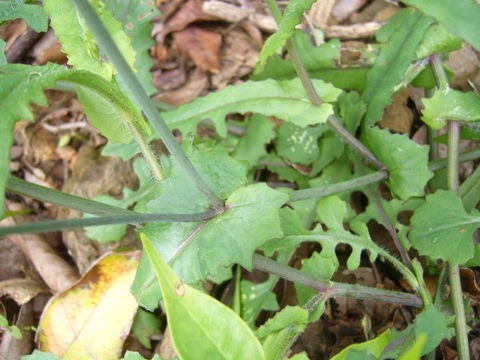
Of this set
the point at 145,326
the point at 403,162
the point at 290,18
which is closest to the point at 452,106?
the point at 403,162

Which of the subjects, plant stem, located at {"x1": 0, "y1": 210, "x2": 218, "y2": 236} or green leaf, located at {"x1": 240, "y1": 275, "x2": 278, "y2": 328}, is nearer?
plant stem, located at {"x1": 0, "y1": 210, "x2": 218, "y2": 236}

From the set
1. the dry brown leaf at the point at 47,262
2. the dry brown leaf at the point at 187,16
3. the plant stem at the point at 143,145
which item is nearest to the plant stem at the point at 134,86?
the plant stem at the point at 143,145

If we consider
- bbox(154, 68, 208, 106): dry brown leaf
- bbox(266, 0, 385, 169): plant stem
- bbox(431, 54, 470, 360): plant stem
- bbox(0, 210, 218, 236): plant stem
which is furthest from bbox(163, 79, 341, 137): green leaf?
bbox(154, 68, 208, 106): dry brown leaf

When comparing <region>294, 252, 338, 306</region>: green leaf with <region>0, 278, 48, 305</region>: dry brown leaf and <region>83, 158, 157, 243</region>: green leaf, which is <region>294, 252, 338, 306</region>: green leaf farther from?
<region>0, 278, 48, 305</region>: dry brown leaf

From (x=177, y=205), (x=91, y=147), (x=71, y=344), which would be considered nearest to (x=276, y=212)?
(x=177, y=205)

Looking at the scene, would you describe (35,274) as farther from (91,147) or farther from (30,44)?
(30,44)

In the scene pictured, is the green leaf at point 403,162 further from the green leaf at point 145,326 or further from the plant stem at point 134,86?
the green leaf at point 145,326
